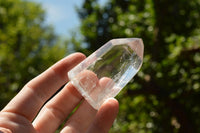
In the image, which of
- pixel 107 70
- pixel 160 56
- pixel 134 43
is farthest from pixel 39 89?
pixel 160 56

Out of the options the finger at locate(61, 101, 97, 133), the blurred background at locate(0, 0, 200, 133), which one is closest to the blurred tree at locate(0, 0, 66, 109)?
the blurred background at locate(0, 0, 200, 133)

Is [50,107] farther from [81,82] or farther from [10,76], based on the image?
[10,76]

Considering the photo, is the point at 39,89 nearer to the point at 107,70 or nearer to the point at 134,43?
the point at 107,70

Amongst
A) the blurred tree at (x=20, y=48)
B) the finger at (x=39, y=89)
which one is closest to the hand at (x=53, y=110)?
the finger at (x=39, y=89)

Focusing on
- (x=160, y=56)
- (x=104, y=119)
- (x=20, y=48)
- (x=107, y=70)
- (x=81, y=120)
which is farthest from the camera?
(x=20, y=48)

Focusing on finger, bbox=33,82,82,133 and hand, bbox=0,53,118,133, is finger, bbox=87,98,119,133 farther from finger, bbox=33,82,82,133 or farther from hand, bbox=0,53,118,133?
finger, bbox=33,82,82,133
